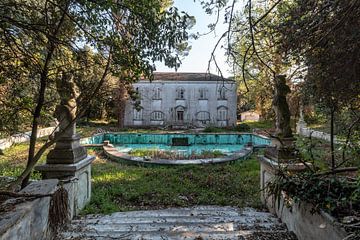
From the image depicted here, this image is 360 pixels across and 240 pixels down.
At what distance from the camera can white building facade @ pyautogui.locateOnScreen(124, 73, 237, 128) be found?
30062mm

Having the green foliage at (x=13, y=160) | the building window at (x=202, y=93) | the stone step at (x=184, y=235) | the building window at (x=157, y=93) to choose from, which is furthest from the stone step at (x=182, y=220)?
the building window at (x=202, y=93)

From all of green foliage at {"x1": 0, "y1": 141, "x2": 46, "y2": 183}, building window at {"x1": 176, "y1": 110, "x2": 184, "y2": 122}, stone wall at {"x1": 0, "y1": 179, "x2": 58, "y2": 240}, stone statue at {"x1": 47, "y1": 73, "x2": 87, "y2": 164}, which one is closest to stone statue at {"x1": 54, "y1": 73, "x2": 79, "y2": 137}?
stone statue at {"x1": 47, "y1": 73, "x2": 87, "y2": 164}

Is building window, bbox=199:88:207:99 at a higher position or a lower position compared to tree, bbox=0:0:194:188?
higher

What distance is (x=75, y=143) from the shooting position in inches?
176

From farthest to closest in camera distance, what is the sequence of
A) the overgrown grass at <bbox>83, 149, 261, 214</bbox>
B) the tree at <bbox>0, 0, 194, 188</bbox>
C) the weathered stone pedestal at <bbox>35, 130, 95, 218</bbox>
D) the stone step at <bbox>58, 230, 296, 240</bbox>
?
the overgrown grass at <bbox>83, 149, 261, 214</bbox> < the weathered stone pedestal at <bbox>35, 130, 95, 218</bbox> < the stone step at <bbox>58, 230, 296, 240</bbox> < the tree at <bbox>0, 0, 194, 188</bbox>

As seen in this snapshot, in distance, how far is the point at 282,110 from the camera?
4.62 metres

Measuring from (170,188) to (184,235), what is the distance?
346 cm

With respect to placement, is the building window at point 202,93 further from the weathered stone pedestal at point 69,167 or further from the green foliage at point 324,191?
the green foliage at point 324,191

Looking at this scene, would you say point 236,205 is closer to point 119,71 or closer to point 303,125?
point 119,71

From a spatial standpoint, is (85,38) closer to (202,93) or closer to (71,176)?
(71,176)

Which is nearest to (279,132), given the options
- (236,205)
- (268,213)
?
(268,213)

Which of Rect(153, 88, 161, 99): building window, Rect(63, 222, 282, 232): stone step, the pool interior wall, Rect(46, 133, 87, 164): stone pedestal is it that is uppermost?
Rect(153, 88, 161, 99): building window

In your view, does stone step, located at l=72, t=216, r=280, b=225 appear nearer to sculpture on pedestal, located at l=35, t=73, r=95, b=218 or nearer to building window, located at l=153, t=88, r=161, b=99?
sculpture on pedestal, located at l=35, t=73, r=95, b=218

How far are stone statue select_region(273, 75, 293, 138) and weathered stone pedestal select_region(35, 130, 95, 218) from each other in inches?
129
